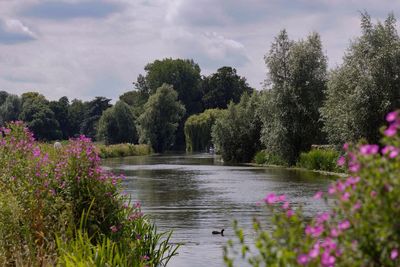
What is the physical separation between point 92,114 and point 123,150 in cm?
6669

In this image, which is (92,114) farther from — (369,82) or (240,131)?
(369,82)

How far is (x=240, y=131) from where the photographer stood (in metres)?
62.2

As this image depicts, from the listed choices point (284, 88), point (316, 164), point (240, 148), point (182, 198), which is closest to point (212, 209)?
point (182, 198)

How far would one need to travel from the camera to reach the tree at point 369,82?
35.8 metres

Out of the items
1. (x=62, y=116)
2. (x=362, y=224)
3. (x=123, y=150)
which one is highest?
(x=62, y=116)

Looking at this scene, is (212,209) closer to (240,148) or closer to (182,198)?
(182,198)

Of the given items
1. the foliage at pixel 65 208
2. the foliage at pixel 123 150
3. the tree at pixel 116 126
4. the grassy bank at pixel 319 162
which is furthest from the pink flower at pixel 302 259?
the tree at pixel 116 126

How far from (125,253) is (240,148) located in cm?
5364

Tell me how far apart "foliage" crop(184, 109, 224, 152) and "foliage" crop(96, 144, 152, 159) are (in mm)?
9388

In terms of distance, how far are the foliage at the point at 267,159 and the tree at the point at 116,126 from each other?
51.1 meters

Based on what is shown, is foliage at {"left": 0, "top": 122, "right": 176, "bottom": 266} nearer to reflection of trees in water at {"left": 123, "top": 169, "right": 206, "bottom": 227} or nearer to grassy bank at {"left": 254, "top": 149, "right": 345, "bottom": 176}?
reflection of trees in water at {"left": 123, "top": 169, "right": 206, "bottom": 227}

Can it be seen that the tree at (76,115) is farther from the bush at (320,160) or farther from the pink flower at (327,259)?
the pink flower at (327,259)

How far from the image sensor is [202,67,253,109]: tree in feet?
407

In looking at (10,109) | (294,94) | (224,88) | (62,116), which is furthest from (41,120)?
(294,94)
